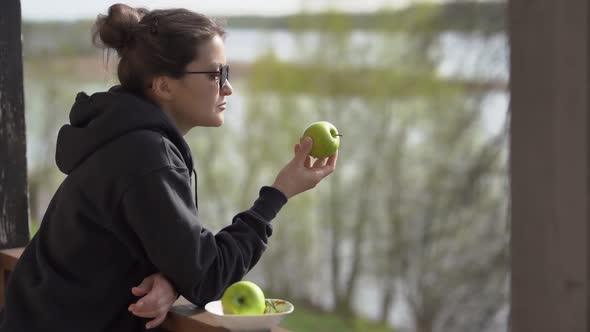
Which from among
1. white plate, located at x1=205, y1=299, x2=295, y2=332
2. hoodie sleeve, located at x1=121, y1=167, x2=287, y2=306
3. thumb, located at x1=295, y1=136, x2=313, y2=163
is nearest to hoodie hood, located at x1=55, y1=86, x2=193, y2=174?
hoodie sleeve, located at x1=121, y1=167, x2=287, y2=306

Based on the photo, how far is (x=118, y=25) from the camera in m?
1.87

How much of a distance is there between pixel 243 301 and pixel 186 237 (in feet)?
0.53

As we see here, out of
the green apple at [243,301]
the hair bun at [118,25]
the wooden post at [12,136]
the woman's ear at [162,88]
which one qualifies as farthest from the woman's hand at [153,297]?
the wooden post at [12,136]

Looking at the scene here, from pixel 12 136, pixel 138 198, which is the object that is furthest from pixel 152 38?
pixel 12 136

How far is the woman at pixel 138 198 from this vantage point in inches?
67.4

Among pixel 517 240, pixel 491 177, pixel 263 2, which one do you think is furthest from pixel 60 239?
pixel 263 2

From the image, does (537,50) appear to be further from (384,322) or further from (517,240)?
(384,322)

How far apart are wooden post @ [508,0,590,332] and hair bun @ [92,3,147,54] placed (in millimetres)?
875

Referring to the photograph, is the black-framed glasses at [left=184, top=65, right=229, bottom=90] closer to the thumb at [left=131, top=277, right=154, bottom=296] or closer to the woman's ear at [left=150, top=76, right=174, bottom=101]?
the woman's ear at [left=150, top=76, right=174, bottom=101]

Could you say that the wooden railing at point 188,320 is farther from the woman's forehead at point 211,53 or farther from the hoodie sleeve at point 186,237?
the woman's forehead at point 211,53

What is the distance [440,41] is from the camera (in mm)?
5691

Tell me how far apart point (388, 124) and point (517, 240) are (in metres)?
4.81

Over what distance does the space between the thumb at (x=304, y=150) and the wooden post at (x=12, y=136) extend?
962mm

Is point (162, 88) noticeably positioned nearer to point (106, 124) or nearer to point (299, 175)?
point (106, 124)
